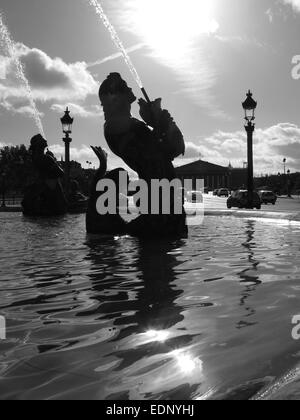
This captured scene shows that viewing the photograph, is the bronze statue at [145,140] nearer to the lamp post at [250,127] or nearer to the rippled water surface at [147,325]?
the rippled water surface at [147,325]

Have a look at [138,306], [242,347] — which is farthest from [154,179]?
[242,347]

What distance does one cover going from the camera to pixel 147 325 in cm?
378

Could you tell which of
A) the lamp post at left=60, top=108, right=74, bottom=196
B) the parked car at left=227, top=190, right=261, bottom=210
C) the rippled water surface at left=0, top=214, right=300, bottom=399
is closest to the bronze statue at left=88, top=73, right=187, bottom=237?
the rippled water surface at left=0, top=214, right=300, bottom=399

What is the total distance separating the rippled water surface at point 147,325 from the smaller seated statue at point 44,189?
464 inches

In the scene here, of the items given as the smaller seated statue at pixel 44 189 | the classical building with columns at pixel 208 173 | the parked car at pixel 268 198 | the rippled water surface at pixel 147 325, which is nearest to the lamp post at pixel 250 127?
the smaller seated statue at pixel 44 189

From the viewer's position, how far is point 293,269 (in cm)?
618

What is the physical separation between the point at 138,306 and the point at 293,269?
2633 millimetres

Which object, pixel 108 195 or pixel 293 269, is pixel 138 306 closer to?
pixel 293 269

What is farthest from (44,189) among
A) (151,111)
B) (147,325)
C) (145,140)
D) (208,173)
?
(208,173)

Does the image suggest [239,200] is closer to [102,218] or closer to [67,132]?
[67,132]

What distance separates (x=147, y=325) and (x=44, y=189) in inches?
631

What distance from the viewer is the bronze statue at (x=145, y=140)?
10.7m
